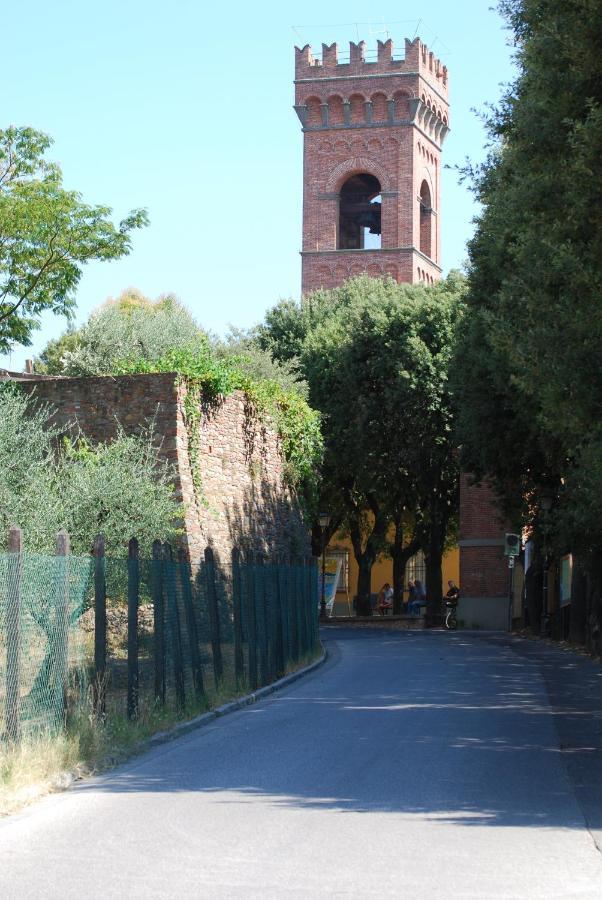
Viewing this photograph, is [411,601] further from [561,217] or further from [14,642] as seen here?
[14,642]

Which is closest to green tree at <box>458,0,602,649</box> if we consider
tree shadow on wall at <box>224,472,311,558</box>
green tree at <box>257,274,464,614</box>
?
tree shadow on wall at <box>224,472,311,558</box>

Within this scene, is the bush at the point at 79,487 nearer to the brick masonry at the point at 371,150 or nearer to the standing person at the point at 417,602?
the standing person at the point at 417,602

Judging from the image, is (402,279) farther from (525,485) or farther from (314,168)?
(525,485)

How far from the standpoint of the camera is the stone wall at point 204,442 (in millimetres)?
24797

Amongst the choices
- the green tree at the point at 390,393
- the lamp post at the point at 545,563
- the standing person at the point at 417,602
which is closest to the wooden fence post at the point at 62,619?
the lamp post at the point at 545,563

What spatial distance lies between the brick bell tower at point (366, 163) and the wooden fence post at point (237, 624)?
181ft

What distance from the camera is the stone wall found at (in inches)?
976

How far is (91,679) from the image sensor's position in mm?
12180

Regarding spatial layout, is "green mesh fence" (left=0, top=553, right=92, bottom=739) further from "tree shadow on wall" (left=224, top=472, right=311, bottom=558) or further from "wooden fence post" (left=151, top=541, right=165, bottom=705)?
"tree shadow on wall" (left=224, top=472, right=311, bottom=558)

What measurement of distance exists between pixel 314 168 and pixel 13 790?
67240mm

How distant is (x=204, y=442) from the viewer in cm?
2631

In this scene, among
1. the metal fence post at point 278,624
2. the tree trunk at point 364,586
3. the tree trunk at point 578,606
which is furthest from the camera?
the tree trunk at point 364,586

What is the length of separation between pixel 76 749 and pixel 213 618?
19.2 feet

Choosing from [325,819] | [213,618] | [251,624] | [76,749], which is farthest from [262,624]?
[325,819]
